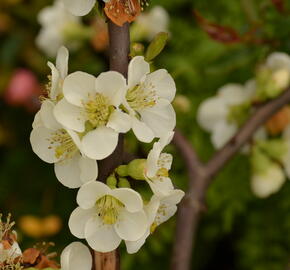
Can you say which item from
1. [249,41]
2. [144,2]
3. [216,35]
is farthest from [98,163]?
[249,41]

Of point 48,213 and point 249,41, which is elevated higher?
point 249,41

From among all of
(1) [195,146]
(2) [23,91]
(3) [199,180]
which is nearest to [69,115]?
(3) [199,180]

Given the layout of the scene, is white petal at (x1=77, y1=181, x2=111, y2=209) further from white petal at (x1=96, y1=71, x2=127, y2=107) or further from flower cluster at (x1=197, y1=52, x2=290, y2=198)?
flower cluster at (x1=197, y1=52, x2=290, y2=198)

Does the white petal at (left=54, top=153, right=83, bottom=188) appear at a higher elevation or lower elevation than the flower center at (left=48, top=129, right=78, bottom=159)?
lower

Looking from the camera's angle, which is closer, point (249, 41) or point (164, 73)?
point (164, 73)

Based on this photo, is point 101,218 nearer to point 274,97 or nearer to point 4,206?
point 274,97

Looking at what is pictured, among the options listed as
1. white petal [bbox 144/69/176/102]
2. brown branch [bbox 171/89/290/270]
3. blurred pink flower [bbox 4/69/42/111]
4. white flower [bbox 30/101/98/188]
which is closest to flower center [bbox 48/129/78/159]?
white flower [bbox 30/101/98/188]
